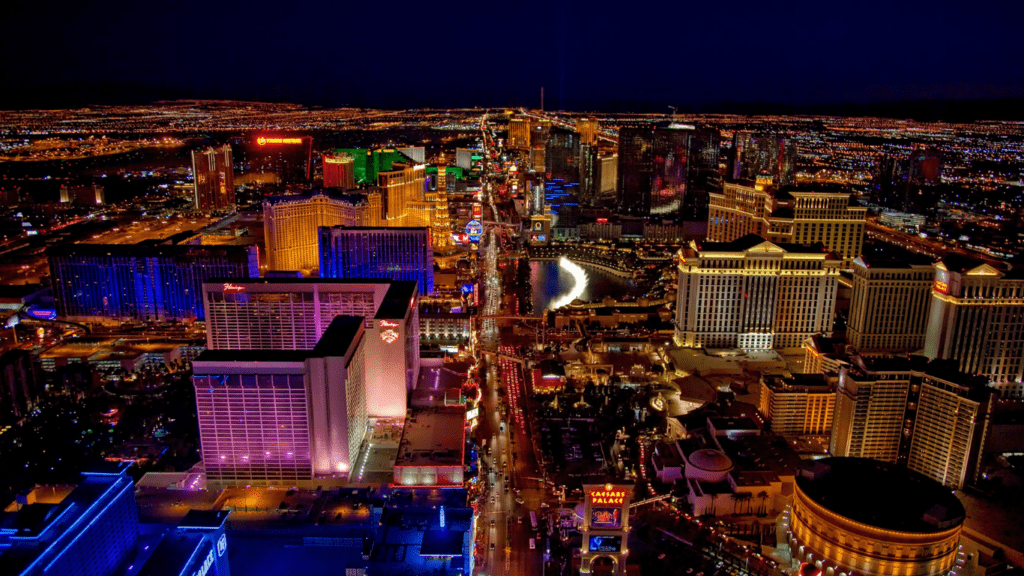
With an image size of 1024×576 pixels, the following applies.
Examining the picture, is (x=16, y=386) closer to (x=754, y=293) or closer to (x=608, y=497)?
(x=608, y=497)

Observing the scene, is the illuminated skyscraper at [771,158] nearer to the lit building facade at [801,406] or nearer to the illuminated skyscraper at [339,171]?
the illuminated skyscraper at [339,171]

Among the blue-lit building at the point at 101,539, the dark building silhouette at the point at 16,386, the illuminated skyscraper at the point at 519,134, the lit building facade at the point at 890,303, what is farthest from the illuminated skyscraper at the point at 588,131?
the blue-lit building at the point at 101,539

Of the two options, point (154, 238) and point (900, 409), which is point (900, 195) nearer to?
point (900, 409)

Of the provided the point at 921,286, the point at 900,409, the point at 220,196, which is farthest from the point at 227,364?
the point at 220,196

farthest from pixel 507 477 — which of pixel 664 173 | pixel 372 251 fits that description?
pixel 664 173

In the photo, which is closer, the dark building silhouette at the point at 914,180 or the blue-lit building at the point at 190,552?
the blue-lit building at the point at 190,552
